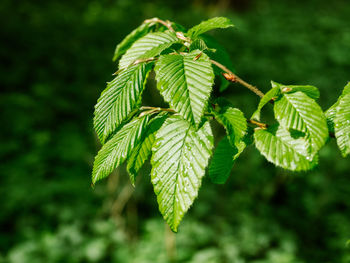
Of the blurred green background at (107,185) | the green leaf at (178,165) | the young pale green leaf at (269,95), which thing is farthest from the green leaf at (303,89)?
the blurred green background at (107,185)

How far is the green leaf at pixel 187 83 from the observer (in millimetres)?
674

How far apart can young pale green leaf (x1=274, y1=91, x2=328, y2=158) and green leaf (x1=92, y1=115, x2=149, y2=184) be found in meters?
0.35

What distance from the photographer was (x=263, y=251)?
3.01m

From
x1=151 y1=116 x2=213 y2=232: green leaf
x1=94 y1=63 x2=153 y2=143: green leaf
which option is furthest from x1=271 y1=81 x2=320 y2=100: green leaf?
x1=94 y1=63 x2=153 y2=143: green leaf

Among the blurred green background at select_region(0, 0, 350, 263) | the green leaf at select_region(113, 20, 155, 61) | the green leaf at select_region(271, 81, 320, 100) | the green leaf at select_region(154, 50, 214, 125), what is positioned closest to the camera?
the green leaf at select_region(154, 50, 214, 125)

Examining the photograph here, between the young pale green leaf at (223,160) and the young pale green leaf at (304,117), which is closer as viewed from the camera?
the young pale green leaf at (304,117)

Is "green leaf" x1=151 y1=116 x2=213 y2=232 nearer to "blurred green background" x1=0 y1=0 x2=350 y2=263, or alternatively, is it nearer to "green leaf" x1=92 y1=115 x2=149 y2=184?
"green leaf" x1=92 y1=115 x2=149 y2=184

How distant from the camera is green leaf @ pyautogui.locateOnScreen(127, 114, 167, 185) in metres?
0.83

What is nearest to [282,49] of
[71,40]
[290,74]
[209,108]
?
[290,74]

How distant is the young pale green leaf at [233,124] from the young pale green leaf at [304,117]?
9cm

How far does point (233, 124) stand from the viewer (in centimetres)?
75

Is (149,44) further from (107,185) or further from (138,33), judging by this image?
(107,185)

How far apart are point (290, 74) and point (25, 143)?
16.2ft

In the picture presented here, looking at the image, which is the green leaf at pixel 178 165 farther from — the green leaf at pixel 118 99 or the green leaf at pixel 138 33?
the green leaf at pixel 138 33
